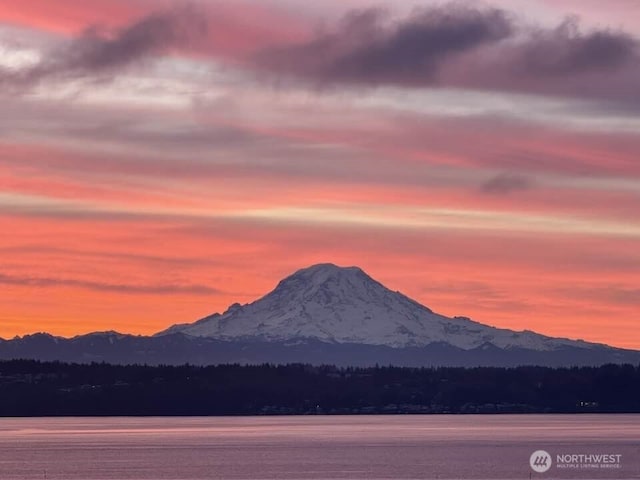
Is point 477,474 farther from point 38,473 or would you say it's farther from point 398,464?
point 38,473

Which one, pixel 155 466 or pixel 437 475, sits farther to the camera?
pixel 155 466

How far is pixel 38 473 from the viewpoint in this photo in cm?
18562

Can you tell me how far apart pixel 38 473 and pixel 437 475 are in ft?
162

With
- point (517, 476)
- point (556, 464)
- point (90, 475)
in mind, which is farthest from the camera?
point (556, 464)

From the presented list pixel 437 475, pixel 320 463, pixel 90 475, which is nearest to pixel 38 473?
pixel 90 475

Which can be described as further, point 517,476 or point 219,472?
point 219,472

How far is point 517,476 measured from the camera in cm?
16975

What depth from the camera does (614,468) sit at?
18662 centimetres

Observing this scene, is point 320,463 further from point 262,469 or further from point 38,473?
point 38,473

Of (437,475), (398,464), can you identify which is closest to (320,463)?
(398,464)

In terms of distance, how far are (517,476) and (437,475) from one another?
359 inches

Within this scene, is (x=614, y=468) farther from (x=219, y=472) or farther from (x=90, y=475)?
(x=90, y=475)

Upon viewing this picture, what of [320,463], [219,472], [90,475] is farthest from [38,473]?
[320,463]

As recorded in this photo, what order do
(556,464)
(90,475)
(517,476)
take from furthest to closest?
1. (556,464)
2. (90,475)
3. (517,476)
